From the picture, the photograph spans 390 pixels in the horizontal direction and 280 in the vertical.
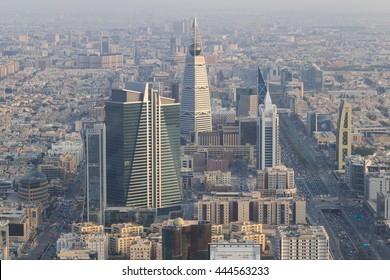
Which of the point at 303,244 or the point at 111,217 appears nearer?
the point at 303,244

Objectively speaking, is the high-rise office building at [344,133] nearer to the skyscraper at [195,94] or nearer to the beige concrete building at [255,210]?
the skyscraper at [195,94]

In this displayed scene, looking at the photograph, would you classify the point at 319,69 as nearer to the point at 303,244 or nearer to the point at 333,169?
the point at 333,169

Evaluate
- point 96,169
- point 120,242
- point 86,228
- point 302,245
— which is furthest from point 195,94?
point 302,245

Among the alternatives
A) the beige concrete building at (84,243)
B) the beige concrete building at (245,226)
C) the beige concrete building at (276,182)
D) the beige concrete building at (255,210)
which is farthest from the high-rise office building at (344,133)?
the beige concrete building at (84,243)

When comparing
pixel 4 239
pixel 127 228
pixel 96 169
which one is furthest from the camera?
pixel 96 169

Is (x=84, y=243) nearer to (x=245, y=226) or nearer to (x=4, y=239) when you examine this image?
(x=4, y=239)

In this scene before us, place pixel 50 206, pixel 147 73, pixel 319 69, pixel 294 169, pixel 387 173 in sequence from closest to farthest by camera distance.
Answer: pixel 50 206 < pixel 387 173 < pixel 294 169 < pixel 147 73 < pixel 319 69
